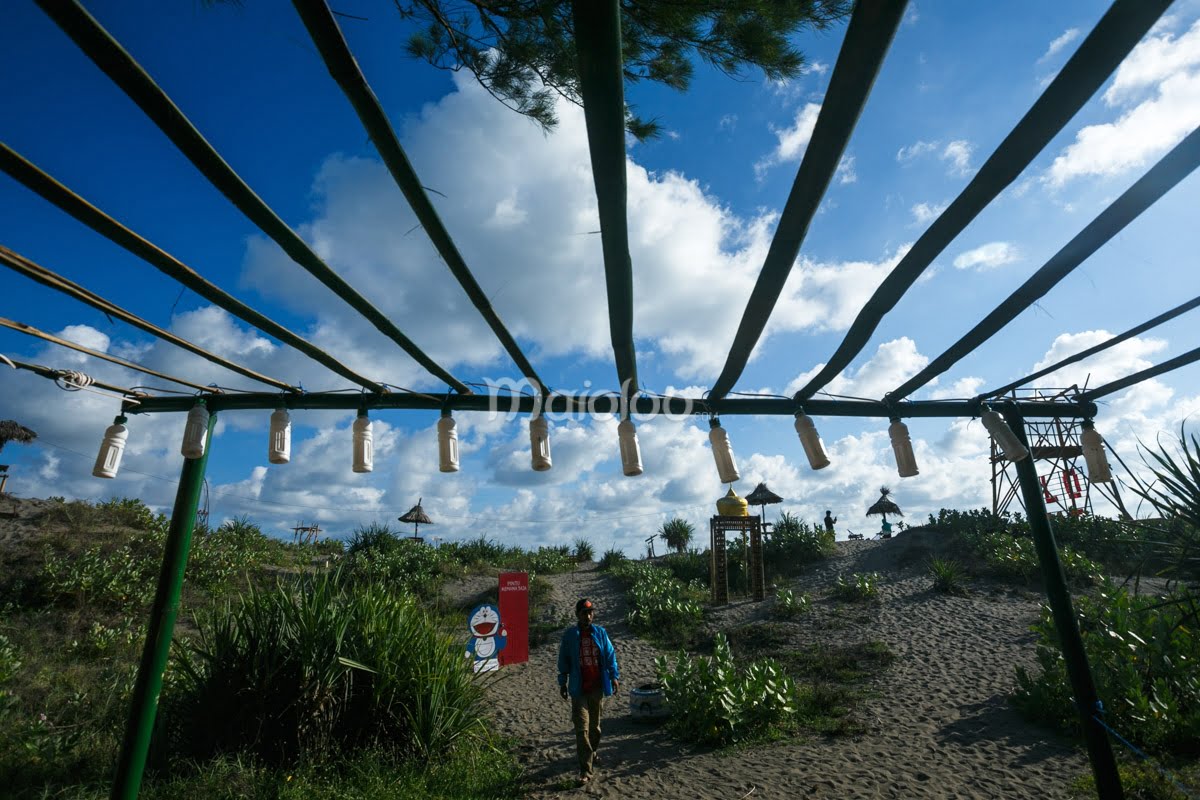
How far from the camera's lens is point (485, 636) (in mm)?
7832

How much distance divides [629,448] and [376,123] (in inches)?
119

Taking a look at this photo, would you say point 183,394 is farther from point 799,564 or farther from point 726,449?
point 799,564

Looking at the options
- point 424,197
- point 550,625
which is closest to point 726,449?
point 424,197

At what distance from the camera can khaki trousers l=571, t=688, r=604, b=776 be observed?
591 cm

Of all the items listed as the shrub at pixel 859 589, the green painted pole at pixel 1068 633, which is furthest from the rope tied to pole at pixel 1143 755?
the shrub at pixel 859 589

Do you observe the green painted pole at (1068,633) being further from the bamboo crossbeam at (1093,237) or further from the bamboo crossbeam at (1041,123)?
the bamboo crossbeam at (1041,123)

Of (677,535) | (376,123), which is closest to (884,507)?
(677,535)

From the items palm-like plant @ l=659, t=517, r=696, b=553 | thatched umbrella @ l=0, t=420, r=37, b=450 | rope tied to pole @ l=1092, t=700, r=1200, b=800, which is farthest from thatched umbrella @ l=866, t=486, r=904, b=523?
thatched umbrella @ l=0, t=420, r=37, b=450

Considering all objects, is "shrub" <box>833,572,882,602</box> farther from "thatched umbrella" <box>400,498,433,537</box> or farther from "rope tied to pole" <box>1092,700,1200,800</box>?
"thatched umbrella" <box>400,498,433,537</box>

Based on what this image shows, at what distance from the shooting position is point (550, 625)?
1380cm

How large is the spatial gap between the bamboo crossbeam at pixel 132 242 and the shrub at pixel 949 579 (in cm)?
1371

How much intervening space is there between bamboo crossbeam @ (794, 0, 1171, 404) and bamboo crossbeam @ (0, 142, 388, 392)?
11.8ft

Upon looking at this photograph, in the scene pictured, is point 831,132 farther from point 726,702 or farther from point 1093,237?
point 726,702

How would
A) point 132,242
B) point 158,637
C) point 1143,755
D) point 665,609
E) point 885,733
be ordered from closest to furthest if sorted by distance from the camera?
1. point 132,242
2. point 1143,755
3. point 158,637
4. point 885,733
5. point 665,609
